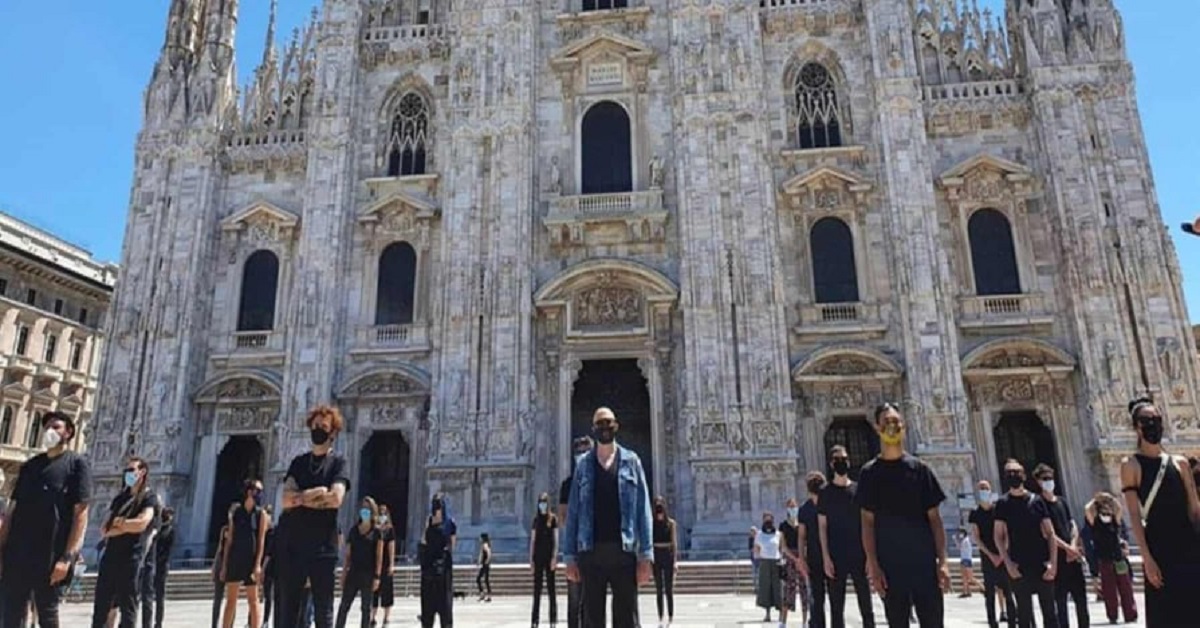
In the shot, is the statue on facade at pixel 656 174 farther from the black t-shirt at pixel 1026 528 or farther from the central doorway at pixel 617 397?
the black t-shirt at pixel 1026 528

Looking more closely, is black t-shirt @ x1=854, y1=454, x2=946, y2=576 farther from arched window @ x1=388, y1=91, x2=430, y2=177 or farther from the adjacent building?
the adjacent building

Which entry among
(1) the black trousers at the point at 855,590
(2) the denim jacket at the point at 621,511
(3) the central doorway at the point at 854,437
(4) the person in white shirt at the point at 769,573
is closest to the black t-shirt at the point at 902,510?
(2) the denim jacket at the point at 621,511

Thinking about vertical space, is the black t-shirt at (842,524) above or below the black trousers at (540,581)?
above

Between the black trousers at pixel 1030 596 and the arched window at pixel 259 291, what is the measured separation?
2180 cm

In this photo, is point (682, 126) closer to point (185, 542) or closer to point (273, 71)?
point (273, 71)

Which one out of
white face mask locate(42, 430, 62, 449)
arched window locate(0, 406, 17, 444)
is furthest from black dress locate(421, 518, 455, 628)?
arched window locate(0, 406, 17, 444)

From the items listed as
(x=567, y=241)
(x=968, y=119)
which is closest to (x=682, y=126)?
(x=567, y=241)

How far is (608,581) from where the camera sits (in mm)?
5641

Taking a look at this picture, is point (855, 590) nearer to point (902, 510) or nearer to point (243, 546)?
point (902, 510)

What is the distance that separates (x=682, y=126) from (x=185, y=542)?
18.0m

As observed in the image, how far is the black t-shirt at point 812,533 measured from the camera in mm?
8180

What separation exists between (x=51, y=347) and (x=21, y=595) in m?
Answer: 37.0

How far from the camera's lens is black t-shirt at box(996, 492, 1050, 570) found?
7098mm

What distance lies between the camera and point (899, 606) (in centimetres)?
538
